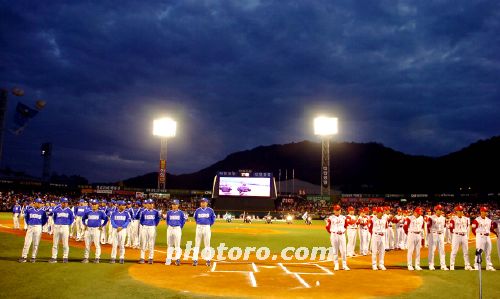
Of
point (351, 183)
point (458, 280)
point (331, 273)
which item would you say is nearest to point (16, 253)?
point (331, 273)

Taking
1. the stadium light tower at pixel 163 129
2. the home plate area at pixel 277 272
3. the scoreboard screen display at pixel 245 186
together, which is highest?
the stadium light tower at pixel 163 129

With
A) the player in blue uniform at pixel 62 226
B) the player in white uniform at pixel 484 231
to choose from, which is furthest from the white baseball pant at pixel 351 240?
the player in blue uniform at pixel 62 226

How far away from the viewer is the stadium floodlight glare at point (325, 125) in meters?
56.9

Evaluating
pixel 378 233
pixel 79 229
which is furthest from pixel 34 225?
pixel 378 233

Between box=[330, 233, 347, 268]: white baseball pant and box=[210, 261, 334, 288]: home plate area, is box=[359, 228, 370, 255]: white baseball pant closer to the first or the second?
box=[210, 261, 334, 288]: home plate area

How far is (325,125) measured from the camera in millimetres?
56938

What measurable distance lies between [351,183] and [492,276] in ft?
A: 584

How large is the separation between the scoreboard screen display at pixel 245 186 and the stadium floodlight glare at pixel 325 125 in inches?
508

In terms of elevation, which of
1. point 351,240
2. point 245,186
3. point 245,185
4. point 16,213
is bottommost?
point 351,240

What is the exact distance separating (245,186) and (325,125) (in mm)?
17173

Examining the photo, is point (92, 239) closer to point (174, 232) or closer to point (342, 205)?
point (174, 232)

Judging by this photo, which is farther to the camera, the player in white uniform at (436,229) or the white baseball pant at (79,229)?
the white baseball pant at (79,229)

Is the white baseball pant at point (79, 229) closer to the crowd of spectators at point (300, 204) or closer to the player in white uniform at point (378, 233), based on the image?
the player in white uniform at point (378, 233)

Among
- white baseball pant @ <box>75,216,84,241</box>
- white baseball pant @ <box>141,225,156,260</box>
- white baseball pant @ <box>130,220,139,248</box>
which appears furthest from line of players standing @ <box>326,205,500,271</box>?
white baseball pant @ <box>75,216,84,241</box>
